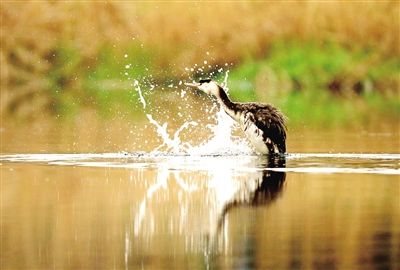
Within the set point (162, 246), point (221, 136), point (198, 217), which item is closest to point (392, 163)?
point (221, 136)

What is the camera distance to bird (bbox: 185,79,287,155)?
59.1 ft

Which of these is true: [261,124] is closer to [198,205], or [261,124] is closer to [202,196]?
[202,196]

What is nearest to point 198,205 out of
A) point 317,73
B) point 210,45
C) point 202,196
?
point 202,196

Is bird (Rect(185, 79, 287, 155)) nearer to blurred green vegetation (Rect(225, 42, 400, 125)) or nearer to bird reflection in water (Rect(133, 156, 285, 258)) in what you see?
bird reflection in water (Rect(133, 156, 285, 258))

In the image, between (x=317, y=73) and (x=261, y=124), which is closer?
(x=261, y=124)

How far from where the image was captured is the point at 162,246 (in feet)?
33.1

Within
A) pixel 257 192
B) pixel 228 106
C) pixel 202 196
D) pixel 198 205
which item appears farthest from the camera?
pixel 228 106

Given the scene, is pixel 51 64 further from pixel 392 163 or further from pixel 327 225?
pixel 327 225

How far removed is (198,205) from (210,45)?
29612 mm

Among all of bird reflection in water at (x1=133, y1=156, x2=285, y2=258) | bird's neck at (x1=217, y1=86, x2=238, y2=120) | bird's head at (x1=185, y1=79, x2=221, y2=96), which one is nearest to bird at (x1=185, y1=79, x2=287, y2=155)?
bird's neck at (x1=217, y1=86, x2=238, y2=120)

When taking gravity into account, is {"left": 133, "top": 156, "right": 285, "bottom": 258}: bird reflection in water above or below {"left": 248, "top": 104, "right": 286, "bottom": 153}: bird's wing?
below

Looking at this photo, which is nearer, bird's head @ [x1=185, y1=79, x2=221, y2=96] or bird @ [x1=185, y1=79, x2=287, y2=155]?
bird @ [x1=185, y1=79, x2=287, y2=155]

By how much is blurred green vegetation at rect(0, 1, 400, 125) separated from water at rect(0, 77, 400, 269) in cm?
2168

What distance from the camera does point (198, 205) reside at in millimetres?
12320
